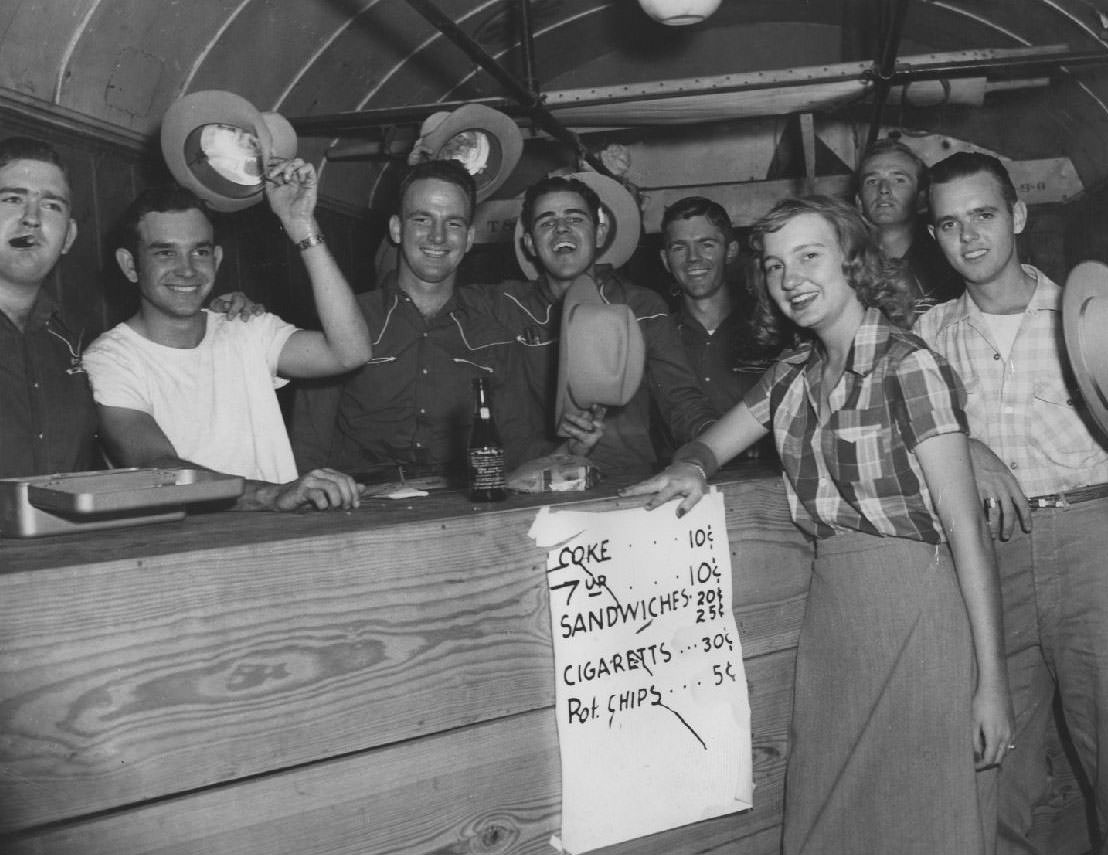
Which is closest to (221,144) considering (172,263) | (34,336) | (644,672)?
(172,263)

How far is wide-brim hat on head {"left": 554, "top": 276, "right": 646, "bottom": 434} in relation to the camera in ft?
7.51

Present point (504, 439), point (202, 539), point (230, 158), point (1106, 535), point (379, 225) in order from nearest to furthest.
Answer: point (202, 539) < point (1106, 535) < point (230, 158) < point (504, 439) < point (379, 225)

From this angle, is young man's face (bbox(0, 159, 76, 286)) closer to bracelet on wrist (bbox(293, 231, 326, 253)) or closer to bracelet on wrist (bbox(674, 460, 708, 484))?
bracelet on wrist (bbox(293, 231, 326, 253))

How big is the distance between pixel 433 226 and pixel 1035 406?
1.78m

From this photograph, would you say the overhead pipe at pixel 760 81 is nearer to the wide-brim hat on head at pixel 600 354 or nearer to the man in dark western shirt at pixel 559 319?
the man in dark western shirt at pixel 559 319

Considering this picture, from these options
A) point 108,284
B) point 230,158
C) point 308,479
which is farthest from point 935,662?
point 108,284

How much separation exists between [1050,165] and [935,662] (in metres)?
5.42

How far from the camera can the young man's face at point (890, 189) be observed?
3734 millimetres

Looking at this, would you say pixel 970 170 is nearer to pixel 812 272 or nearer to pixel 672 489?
pixel 812 272

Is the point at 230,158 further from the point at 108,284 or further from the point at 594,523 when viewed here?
the point at 108,284

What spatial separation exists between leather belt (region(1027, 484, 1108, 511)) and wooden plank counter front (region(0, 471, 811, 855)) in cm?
101

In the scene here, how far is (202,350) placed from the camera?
9.18 ft

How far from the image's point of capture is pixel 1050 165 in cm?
642

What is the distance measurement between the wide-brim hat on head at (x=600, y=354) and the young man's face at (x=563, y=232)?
1.26 metres
